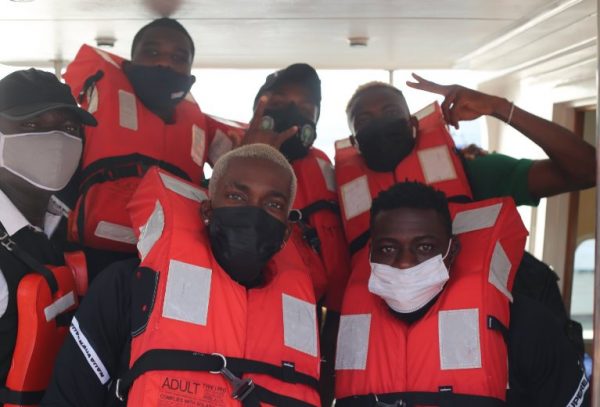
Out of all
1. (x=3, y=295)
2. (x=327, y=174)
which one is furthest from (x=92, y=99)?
(x=3, y=295)

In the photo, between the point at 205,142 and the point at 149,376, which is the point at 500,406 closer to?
the point at 149,376

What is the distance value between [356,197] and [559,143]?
881 mm

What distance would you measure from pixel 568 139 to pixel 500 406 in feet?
3.64

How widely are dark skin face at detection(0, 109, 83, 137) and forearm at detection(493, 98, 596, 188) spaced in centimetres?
160

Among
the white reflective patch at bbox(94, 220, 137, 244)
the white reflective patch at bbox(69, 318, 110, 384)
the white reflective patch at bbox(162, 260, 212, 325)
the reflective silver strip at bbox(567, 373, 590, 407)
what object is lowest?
the reflective silver strip at bbox(567, 373, 590, 407)

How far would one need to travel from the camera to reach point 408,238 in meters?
2.40

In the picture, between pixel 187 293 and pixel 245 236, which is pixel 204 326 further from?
pixel 245 236

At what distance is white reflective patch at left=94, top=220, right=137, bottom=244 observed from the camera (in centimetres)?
280

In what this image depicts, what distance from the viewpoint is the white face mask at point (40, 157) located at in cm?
221

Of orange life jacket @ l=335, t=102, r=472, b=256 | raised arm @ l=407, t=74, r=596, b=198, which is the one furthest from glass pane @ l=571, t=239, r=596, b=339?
raised arm @ l=407, t=74, r=596, b=198

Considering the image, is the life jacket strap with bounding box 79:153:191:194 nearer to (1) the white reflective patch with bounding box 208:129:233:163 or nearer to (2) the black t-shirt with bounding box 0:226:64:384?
(1) the white reflective patch with bounding box 208:129:233:163

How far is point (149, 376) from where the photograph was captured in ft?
6.65

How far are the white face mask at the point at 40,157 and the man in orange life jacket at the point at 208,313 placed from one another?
339mm

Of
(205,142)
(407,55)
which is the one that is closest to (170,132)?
(205,142)
